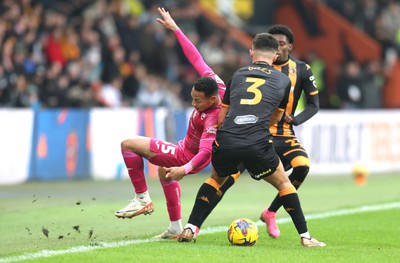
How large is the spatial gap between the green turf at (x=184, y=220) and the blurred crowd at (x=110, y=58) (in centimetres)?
249

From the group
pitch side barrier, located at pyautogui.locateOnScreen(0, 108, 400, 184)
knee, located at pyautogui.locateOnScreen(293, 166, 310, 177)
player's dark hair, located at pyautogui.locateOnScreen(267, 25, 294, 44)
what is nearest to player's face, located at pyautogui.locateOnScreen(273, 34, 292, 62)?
player's dark hair, located at pyautogui.locateOnScreen(267, 25, 294, 44)

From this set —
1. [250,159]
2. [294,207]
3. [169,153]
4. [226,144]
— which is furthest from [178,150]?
[294,207]

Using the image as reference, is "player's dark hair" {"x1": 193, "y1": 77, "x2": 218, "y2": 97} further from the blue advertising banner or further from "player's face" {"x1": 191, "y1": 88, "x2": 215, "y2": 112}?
the blue advertising banner

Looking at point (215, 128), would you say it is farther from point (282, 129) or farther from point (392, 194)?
point (392, 194)

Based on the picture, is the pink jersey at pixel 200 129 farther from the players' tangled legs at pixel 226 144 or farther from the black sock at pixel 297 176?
the black sock at pixel 297 176

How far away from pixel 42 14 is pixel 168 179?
12265mm

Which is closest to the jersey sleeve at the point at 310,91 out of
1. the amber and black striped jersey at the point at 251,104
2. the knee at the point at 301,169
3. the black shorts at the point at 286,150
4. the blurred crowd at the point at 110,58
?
the black shorts at the point at 286,150

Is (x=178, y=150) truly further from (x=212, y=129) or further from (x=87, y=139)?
(x=87, y=139)

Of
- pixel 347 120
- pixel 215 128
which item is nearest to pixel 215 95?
pixel 215 128

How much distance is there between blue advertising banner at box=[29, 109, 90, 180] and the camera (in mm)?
18656

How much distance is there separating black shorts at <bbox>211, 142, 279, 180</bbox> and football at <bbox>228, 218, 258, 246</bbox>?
551mm

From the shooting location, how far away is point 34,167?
18609 mm

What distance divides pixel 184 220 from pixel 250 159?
125 inches

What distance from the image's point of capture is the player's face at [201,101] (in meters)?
9.70
